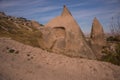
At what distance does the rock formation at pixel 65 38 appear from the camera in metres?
12.0

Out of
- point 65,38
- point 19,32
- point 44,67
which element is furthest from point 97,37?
point 19,32

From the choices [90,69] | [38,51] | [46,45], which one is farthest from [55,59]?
[46,45]

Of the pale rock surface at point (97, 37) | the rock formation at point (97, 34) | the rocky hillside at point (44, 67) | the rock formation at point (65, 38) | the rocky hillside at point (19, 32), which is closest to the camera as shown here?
the rocky hillside at point (44, 67)

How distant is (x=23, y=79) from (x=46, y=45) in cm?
611

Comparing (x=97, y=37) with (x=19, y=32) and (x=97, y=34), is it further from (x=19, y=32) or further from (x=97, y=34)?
(x=19, y=32)

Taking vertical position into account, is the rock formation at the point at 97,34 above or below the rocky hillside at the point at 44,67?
above

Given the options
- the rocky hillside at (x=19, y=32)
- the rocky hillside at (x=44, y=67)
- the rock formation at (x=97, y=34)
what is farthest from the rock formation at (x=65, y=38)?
the rock formation at (x=97, y=34)

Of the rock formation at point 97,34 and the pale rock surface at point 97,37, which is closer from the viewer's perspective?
the pale rock surface at point 97,37

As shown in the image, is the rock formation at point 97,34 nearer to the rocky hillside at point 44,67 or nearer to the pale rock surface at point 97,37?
the pale rock surface at point 97,37

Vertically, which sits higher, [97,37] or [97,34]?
[97,34]

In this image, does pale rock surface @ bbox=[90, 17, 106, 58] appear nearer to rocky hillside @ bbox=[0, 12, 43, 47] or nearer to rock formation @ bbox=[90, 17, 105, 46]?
rock formation @ bbox=[90, 17, 105, 46]

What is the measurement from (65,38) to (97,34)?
397cm

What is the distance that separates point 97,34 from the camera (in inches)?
595

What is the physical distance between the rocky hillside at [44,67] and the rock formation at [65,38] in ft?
7.23
